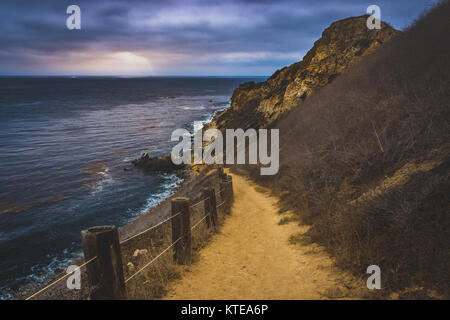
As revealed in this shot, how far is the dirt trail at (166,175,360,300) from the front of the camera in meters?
5.51

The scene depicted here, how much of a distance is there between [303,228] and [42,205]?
Result: 65.2 ft

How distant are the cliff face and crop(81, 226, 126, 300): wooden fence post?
86.1 feet

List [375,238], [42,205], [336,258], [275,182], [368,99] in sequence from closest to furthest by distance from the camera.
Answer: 1. [375,238]
2. [336,258]
3. [368,99]
4. [275,182]
5. [42,205]

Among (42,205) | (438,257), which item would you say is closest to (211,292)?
(438,257)

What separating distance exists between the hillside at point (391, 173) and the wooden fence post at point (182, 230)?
353 centimetres

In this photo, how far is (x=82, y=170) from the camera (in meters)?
28.8

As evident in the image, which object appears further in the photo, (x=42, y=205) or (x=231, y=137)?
(x=231, y=137)

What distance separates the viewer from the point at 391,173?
7742 mm

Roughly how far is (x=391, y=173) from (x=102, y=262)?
24.9 ft

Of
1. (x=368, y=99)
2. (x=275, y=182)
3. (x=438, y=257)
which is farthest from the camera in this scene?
(x=275, y=182)

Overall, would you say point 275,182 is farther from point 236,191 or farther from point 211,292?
point 211,292

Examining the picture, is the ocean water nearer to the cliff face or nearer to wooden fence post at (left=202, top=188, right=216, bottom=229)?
wooden fence post at (left=202, top=188, right=216, bottom=229)
